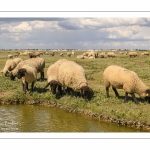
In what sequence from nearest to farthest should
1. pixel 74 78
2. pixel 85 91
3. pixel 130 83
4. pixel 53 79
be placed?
pixel 130 83, pixel 85 91, pixel 74 78, pixel 53 79

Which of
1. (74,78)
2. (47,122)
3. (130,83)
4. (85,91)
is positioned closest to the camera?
(47,122)

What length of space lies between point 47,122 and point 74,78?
4580 millimetres

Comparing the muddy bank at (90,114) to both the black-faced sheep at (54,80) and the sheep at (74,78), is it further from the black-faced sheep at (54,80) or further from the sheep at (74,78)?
the sheep at (74,78)

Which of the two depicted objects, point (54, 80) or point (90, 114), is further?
point (54, 80)

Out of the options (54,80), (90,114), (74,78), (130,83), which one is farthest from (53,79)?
(130,83)

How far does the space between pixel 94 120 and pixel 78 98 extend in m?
3.04

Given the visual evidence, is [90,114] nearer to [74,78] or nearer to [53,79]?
[74,78]

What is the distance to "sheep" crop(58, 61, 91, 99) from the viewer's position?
626 inches

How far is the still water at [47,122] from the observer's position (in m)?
12.0

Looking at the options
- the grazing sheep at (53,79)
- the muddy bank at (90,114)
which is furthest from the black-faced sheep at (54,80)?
the muddy bank at (90,114)

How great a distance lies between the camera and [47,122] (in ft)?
43.1

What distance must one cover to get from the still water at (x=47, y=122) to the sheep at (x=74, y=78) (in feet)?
6.45

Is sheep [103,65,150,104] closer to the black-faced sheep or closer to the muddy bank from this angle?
the muddy bank
